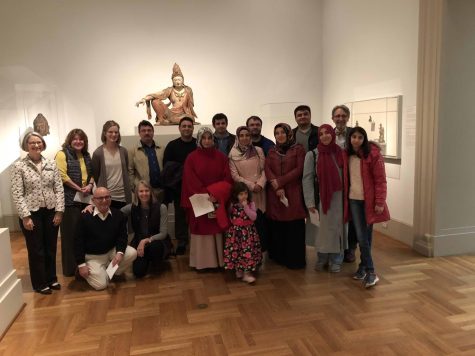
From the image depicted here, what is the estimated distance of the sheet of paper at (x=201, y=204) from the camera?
3.78 meters

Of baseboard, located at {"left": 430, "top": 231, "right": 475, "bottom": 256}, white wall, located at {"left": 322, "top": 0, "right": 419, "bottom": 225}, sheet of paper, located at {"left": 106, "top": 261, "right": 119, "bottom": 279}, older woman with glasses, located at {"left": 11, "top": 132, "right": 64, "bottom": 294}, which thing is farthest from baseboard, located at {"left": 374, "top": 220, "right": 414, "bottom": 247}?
older woman with glasses, located at {"left": 11, "top": 132, "right": 64, "bottom": 294}

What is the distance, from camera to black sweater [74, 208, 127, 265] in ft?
11.6

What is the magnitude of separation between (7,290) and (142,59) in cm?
428

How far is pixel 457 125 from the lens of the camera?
420 centimetres

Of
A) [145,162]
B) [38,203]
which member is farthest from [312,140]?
[38,203]

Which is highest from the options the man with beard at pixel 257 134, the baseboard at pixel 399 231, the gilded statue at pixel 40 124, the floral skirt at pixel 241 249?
the gilded statue at pixel 40 124

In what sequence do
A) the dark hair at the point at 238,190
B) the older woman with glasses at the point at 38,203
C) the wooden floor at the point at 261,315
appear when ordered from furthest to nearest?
the dark hair at the point at 238,190 < the older woman with glasses at the point at 38,203 < the wooden floor at the point at 261,315

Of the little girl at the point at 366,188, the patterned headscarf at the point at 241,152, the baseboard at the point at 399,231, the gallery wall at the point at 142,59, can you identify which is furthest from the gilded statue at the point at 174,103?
the baseboard at the point at 399,231

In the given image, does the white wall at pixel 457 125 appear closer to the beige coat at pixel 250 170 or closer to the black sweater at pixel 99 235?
the beige coat at pixel 250 170

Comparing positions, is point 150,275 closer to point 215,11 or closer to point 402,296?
point 402,296

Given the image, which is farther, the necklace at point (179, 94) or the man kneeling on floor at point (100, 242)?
the necklace at point (179, 94)

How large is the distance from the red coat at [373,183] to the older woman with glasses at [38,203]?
2630 mm

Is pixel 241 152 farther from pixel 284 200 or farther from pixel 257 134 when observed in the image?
pixel 284 200

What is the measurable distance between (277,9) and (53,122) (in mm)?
4020
